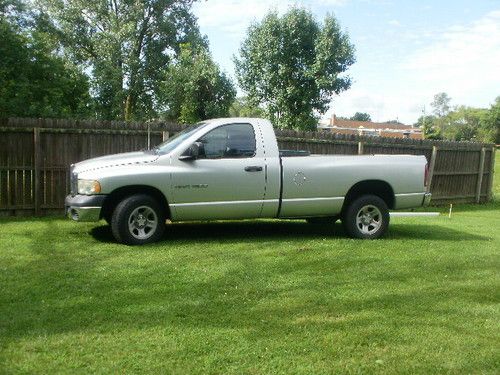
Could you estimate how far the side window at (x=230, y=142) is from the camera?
8.02 meters

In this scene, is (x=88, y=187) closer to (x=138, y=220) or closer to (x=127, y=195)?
(x=127, y=195)

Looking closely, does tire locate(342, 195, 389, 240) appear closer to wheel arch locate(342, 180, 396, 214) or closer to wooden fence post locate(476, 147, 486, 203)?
wheel arch locate(342, 180, 396, 214)

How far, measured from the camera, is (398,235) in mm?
9234

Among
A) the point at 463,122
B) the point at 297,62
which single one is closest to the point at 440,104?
the point at 463,122

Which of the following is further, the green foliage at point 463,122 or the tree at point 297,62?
the green foliage at point 463,122

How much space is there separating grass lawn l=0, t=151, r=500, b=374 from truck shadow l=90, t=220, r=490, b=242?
128 millimetres

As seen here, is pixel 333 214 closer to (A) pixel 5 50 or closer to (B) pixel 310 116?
(A) pixel 5 50

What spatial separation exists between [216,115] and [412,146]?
16763 millimetres

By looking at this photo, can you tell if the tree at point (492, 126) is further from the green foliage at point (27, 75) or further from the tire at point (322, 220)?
the tire at point (322, 220)

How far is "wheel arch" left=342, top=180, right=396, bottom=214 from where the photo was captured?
8.70 meters

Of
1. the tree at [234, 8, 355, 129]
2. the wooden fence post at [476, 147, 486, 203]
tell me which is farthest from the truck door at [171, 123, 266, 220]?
the tree at [234, 8, 355, 129]

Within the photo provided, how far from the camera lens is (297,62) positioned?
30.0 metres

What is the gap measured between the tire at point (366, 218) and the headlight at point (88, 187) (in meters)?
3.82

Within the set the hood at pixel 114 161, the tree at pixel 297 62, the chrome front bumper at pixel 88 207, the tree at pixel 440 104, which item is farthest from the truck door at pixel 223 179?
the tree at pixel 440 104
